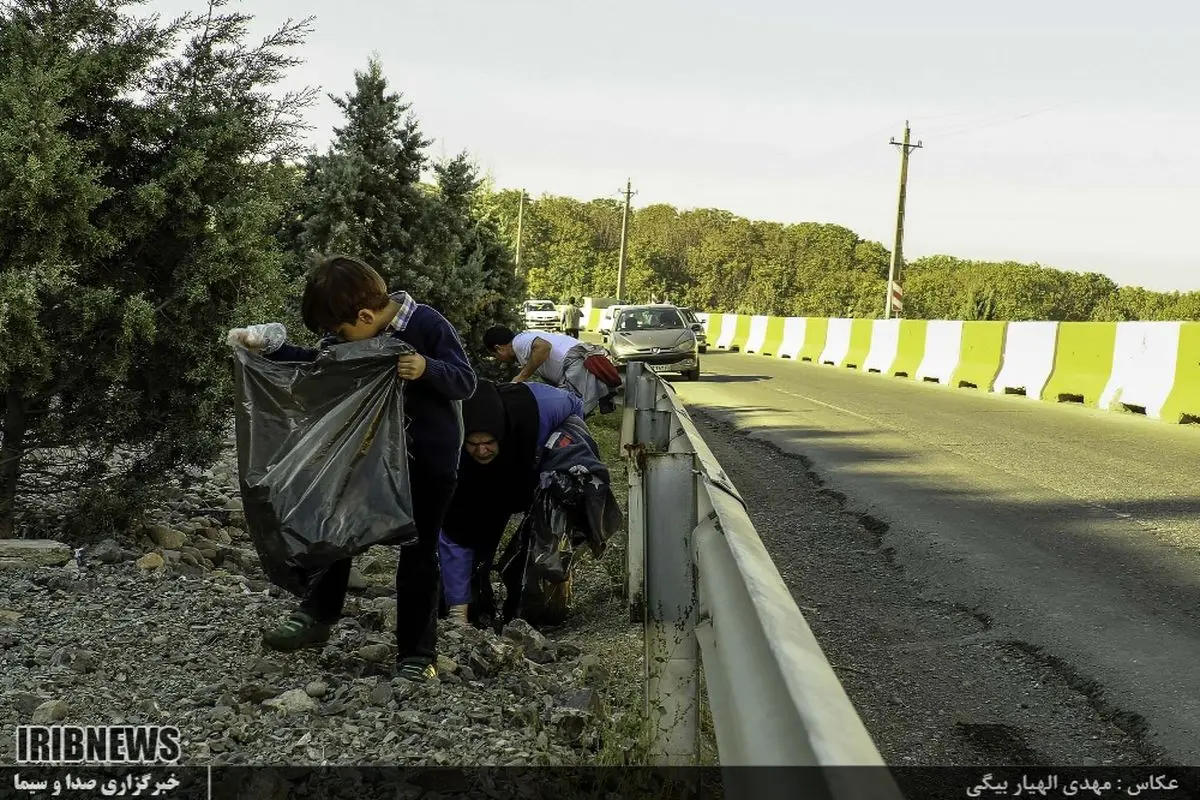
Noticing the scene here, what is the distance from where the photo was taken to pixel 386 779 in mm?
3633

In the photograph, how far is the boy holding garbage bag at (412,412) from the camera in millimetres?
4566

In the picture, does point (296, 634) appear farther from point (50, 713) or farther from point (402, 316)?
point (402, 316)

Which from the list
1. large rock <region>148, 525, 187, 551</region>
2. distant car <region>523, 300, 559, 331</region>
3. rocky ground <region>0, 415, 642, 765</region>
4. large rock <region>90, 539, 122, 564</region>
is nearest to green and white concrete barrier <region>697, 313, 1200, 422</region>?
rocky ground <region>0, 415, 642, 765</region>

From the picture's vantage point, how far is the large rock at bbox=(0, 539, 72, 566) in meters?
5.83

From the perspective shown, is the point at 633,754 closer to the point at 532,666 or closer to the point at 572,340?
the point at 532,666

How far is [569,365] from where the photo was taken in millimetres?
8734

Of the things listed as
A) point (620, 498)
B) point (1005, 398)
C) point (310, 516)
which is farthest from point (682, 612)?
point (1005, 398)

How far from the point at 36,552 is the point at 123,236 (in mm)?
1523

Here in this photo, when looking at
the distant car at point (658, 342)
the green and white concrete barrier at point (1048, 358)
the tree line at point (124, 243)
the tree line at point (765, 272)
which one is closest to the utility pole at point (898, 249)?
the green and white concrete barrier at point (1048, 358)

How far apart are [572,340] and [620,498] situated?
57.8 inches

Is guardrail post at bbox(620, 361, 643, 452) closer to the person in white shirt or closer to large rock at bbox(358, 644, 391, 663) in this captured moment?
the person in white shirt

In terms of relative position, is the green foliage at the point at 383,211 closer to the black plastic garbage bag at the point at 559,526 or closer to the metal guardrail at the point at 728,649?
the black plastic garbage bag at the point at 559,526

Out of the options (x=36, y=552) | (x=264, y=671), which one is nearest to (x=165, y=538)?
(x=36, y=552)

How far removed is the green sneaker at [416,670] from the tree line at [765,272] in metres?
74.6
